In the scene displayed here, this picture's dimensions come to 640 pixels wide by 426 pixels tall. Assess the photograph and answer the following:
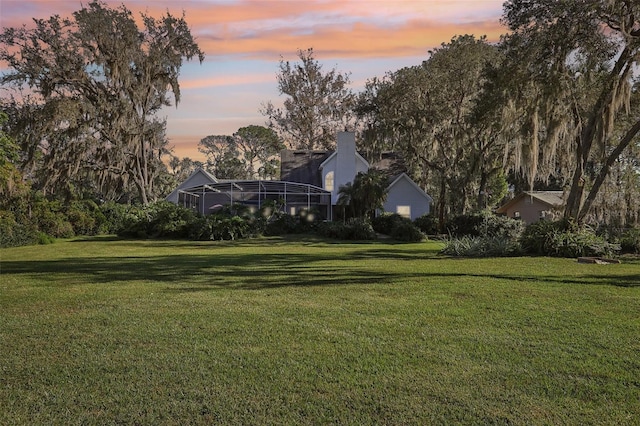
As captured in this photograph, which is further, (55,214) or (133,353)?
(55,214)

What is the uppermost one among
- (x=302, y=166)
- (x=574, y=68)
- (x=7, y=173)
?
(x=574, y=68)

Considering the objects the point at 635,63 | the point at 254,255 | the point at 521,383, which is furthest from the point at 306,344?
the point at 635,63

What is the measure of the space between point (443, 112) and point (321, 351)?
88.5ft

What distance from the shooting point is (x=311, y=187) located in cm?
3450

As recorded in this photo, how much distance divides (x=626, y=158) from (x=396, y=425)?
96.1 ft

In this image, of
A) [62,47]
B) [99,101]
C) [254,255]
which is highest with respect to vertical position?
[62,47]

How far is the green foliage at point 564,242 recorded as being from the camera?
15.0 metres

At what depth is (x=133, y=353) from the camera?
5.10 metres

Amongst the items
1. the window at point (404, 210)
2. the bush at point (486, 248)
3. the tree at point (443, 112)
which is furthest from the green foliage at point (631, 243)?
the window at point (404, 210)

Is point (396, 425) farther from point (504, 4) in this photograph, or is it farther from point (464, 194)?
point (464, 194)

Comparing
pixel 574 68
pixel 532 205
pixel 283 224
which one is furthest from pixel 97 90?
pixel 532 205

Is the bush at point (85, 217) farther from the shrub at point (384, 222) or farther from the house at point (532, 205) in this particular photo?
the house at point (532, 205)

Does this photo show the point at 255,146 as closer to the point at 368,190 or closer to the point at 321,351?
the point at 368,190

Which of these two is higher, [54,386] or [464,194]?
[464,194]
